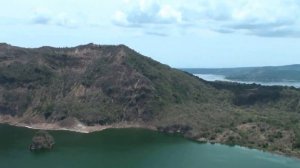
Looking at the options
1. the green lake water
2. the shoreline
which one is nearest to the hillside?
the shoreline

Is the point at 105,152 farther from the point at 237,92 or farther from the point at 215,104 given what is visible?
the point at 237,92

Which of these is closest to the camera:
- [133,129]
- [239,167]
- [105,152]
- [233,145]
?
[239,167]

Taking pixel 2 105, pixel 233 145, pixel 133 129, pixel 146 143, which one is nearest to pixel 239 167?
pixel 233 145

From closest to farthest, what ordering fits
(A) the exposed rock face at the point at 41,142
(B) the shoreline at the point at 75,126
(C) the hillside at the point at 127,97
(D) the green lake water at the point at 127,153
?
(D) the green lake water at the point at 127,153 → (A) the exposed rock face at the point at 41,142 → (C) the hillside at the point at 127,97 → (B) the shoreline at the point at 75,126

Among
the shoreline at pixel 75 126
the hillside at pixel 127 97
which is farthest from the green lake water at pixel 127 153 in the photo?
the hillside at pixel 127 97

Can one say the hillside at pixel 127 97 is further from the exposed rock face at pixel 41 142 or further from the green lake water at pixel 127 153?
the exposed rock face at pixel 41 142

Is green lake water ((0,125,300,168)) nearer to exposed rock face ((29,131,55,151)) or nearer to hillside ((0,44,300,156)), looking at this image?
exposed rock face ((29,131,55,151))
